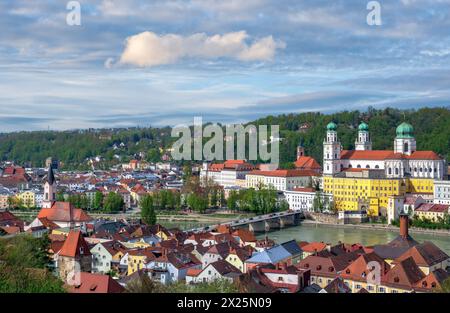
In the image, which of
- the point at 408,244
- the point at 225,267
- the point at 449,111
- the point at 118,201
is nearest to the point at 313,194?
the point at 118,201

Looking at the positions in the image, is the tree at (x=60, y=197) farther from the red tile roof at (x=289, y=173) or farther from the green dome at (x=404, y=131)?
the green dome at (x=404, y=131)

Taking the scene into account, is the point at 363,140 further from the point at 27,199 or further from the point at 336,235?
the point at 27,199

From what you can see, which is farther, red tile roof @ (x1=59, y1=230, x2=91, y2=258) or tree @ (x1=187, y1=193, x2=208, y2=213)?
tree @ (x1=187, y1=193, x2=208, y2=213)

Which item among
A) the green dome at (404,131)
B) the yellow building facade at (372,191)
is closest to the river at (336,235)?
the yellow building facade at (372,191)

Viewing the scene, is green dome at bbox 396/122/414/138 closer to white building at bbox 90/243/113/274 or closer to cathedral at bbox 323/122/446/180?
cathedral at bbox 323/122/446/180

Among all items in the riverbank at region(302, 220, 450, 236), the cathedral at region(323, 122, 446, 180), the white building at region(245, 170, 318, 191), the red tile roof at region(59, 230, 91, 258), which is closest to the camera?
the red tile roof at region(59, 230, 91, 258)

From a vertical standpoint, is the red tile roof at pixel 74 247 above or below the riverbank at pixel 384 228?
above

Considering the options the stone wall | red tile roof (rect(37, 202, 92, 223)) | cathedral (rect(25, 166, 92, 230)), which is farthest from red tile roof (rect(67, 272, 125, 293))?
the stone wall
